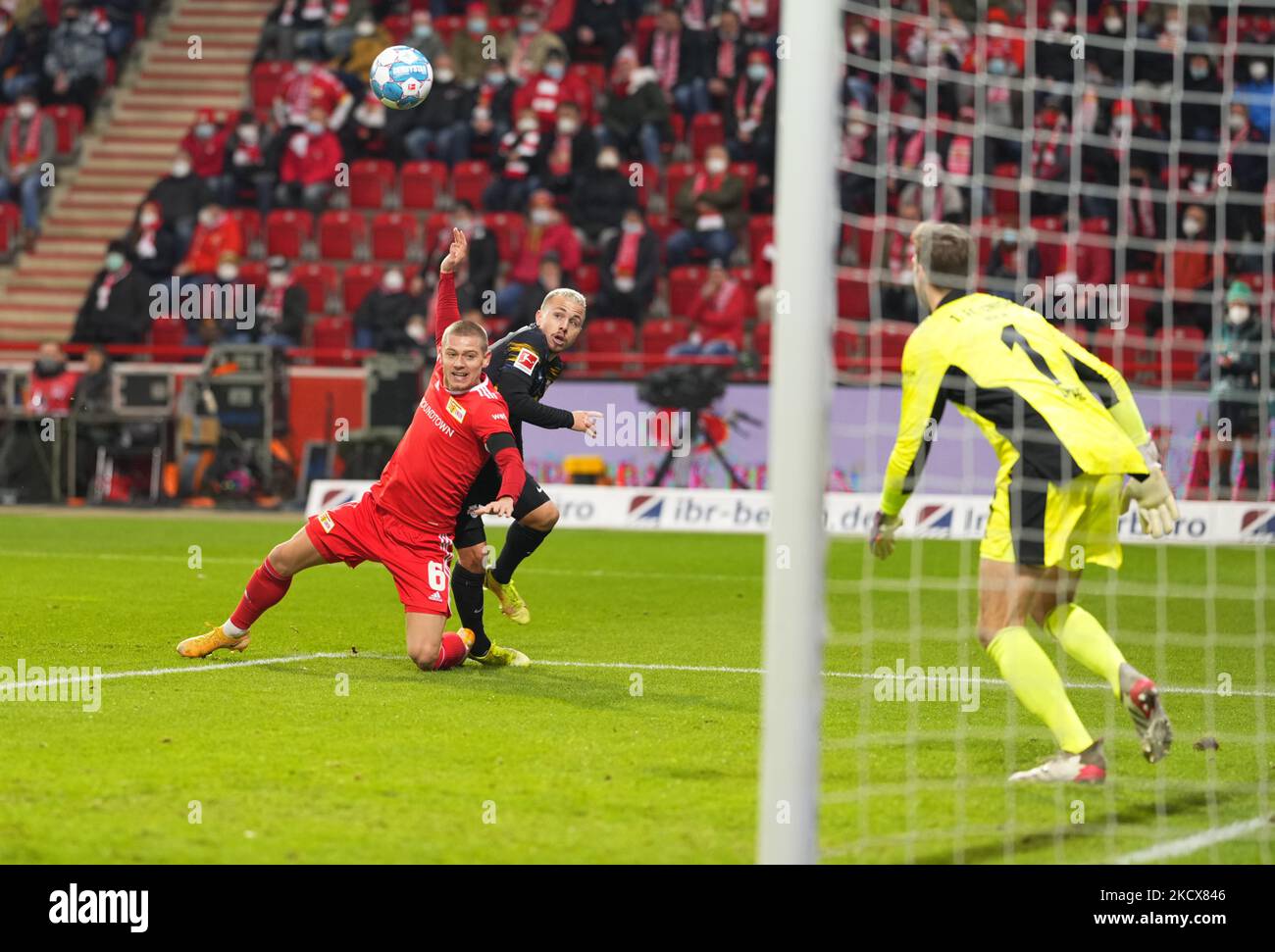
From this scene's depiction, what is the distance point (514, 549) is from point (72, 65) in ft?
59.6

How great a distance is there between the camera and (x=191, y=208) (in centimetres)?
2173

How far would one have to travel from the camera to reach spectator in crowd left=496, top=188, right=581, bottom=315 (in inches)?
781

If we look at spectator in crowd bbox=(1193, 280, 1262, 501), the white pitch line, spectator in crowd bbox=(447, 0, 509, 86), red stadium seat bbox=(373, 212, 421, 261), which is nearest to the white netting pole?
the white pitch line

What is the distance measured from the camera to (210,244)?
21.1m

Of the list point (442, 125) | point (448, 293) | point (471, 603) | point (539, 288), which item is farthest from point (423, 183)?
point (471, 603)

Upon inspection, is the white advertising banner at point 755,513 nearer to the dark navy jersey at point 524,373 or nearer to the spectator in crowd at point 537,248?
the spectator in crowd at point 537,248

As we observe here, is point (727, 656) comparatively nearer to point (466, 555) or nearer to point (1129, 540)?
point (466, 555)

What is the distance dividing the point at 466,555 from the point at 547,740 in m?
2.20

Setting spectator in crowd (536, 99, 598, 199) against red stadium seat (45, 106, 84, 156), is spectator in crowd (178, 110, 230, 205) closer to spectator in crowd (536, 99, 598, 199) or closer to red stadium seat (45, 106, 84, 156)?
red stadium seat (45, 106, 84, 156)

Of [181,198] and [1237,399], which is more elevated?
[181,198]

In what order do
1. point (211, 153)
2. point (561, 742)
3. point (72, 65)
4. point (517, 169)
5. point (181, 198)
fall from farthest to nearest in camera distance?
point (72, 65), point (211, 153), point (181, 198), point (517, 169), point (561, 742)

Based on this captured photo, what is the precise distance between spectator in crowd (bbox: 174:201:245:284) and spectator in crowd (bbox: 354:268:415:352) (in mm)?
2057

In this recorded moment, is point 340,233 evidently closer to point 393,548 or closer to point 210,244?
point 210,244

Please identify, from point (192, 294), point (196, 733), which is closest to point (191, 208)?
point (192, 294)
